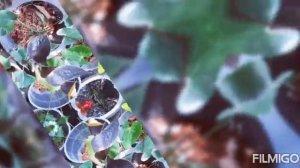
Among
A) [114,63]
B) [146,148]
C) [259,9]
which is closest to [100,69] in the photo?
[114,63]

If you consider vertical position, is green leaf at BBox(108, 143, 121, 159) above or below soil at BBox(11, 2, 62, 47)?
below

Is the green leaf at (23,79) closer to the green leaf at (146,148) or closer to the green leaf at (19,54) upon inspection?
the green leaf at (19,54)

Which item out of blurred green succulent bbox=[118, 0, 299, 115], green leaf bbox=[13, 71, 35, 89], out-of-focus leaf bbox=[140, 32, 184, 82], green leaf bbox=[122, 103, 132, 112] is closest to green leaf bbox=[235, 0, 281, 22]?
blurred green succulent bbox=[118, 0, 299, 115]

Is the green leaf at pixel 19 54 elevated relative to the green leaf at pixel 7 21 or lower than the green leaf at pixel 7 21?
lower

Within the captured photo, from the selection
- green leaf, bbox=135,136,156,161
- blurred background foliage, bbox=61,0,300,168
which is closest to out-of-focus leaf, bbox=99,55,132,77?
blurred background foliage, bbox=61,0,300,168

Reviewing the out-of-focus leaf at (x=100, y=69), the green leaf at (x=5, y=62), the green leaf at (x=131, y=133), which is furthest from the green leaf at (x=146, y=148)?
the green leaf at (x=5, y=62)

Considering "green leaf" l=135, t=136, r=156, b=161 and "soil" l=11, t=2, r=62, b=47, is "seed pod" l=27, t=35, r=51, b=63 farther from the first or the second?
"green leaf" l=135, t=136, r=156, b=161

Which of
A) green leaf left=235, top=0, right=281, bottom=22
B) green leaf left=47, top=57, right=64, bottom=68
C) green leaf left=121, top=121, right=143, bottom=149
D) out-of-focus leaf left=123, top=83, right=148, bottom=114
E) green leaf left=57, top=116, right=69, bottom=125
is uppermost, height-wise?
green leaf left=235, top=0, right=281, bottom=22
